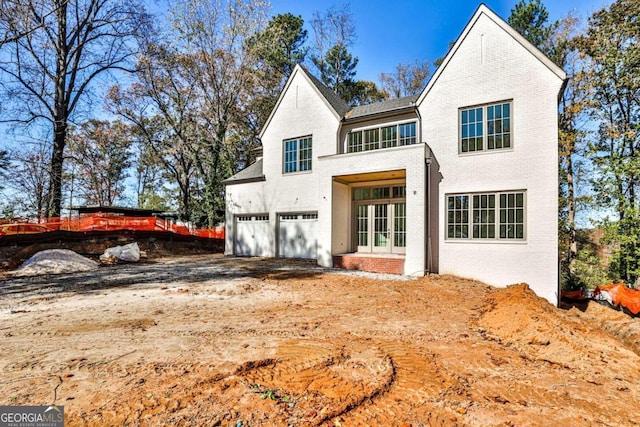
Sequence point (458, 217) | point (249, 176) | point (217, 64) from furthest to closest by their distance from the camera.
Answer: point (217, 64) < point (249, 176) < point (458, 217)

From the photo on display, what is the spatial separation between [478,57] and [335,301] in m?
9.92

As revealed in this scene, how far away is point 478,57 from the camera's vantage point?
429 inches

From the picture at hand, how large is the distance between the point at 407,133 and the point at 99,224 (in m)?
16.8

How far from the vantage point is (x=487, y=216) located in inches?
408

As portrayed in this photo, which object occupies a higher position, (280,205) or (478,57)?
(478,57)

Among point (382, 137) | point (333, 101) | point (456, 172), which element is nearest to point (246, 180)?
point (333, 101)

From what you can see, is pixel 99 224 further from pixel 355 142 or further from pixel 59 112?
pixel 355 142

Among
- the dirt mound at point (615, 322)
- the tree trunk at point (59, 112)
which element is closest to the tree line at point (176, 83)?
the tree trunk at point (59, 112)

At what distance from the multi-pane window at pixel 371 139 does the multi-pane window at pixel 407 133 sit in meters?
1.02

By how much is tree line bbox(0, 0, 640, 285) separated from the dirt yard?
1141cm

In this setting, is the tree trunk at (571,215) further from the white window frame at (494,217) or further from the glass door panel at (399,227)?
the glass door panel at (399,227)

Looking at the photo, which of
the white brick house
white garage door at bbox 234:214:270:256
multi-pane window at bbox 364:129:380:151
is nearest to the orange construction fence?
white garage door at bbox 234:214:270:256

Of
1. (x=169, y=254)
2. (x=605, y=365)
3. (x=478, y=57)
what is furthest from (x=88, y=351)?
(x=169, y=254)

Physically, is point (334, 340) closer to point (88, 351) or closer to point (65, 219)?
point (88, 351)
